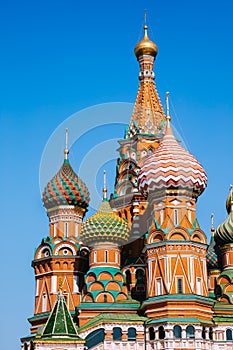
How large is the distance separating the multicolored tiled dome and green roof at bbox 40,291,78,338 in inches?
368

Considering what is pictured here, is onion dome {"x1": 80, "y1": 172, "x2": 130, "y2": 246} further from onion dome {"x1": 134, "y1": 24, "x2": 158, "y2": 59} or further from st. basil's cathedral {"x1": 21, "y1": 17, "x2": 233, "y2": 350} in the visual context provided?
onion dome {"x1": 134, "y1": 24, "x2": 158, "y2": 59}

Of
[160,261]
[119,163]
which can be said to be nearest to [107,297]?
[160,261]

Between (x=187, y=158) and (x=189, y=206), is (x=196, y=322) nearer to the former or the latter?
(x=189, y=206)

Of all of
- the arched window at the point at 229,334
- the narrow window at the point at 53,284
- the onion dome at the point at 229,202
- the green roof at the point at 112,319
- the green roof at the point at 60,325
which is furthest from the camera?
the onion dome at the point at 229,202

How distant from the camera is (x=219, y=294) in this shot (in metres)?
40.2

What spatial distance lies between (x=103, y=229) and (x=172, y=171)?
449 cm

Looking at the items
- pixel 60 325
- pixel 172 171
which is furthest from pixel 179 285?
pixel 60 325

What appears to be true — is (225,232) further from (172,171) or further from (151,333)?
(151,333)

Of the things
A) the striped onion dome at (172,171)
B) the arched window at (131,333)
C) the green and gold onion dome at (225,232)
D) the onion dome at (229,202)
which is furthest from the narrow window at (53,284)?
the onion dome at (229,202)

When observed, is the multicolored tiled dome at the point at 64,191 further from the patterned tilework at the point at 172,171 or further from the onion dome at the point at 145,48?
the onion dome at the point at 145,48

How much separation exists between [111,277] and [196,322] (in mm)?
5551

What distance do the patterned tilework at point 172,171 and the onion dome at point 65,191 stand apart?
4.70m

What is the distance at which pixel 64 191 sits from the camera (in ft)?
141

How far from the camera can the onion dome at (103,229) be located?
3959 centimetres
